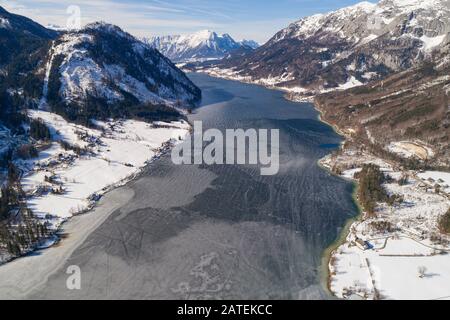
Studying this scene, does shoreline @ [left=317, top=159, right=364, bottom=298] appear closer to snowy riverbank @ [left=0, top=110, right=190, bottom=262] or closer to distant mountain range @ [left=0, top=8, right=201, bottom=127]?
snowy riverbank @ [left=0, top=110, right=190, bottom=262]

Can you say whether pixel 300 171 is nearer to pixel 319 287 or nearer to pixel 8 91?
pixel 319 287

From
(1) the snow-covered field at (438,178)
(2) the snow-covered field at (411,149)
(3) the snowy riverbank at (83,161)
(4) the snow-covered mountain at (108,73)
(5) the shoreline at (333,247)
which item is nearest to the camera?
(5) the shoreline at (333,247)

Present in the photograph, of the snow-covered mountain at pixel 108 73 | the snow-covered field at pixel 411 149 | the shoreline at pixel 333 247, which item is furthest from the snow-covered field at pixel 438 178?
the snow-covered mountain at pixel 108 73

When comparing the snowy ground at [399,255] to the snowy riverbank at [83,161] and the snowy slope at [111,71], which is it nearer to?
the snowy riverbank at [83,161]

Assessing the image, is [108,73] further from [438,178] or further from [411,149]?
[438,178]

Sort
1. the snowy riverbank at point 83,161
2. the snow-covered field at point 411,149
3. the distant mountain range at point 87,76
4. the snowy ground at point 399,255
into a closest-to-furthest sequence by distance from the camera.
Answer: the snowy ground at point 399,255
the snowy riverbank at point 83,161
the snow-covered field at point 411,149
the distant mountain range at point 87,76

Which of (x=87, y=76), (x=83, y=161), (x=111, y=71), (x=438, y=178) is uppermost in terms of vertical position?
(x=111, y=71)

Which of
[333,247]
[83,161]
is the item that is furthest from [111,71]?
[333,247]

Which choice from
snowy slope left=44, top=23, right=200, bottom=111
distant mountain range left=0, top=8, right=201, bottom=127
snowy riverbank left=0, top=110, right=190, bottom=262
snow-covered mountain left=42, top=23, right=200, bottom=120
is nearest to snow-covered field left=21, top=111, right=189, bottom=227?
snowy riverbank left=0, top=110, right=190, bottom=262
